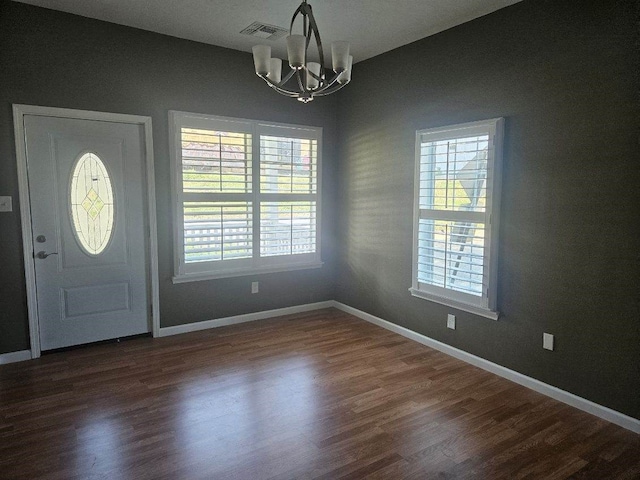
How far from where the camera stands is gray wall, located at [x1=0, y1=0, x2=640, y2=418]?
2725mm

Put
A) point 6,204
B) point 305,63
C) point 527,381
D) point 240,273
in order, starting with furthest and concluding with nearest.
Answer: point 240,273 → point 6,204 → point 527,381 → point 305,63

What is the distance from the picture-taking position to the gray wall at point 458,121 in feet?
8.94

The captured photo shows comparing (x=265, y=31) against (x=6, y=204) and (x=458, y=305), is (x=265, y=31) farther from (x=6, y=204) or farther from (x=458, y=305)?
(x=458, y=305)

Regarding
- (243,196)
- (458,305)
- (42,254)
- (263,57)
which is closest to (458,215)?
(458,305)

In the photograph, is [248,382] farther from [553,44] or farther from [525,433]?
[553,44]

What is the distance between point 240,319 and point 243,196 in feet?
4.52

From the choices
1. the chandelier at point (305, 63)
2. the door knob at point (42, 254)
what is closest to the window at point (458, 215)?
the chandelier at point (305, 63)

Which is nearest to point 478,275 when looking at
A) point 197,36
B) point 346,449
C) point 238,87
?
point 346,449

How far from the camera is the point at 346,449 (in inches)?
95.3

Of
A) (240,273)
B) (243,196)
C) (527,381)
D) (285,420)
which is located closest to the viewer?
(285,420)

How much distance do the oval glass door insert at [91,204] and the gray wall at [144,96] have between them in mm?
431

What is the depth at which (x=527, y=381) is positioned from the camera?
10.6ft

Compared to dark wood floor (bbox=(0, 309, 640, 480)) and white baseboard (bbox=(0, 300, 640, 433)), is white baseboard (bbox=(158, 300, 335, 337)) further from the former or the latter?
dark wood floor (bbox=(0, 309, 640, 480))

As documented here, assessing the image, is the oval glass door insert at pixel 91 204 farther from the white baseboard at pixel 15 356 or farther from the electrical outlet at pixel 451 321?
the electrical outlet at pixel 451 321
